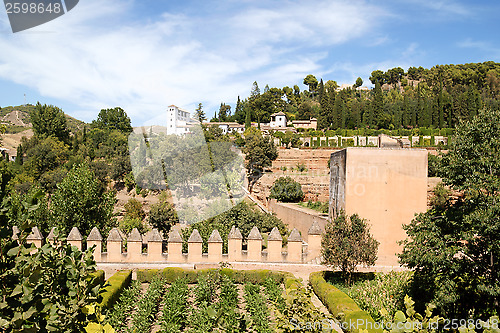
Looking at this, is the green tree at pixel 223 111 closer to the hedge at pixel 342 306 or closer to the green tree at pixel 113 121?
the green tree at pixel 113 121

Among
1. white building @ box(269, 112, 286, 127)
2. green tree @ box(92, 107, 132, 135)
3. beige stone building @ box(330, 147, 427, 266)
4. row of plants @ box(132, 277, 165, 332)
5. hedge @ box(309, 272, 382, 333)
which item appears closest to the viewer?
hedge @ box(309, 272, 382, 333)

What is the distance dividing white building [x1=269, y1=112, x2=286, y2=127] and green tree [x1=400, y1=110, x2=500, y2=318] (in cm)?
5671

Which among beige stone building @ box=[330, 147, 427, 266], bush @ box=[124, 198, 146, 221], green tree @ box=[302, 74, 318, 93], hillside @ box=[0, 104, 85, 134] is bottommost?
bush @ box=[124, 198, 146, 221]

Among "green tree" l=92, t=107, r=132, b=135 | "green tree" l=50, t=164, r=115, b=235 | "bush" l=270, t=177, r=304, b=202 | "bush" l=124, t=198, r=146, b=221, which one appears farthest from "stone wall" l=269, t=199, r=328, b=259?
"green tree" l=92, t=107, r=132, b=135

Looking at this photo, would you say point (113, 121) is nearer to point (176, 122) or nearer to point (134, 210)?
point (176, 122)

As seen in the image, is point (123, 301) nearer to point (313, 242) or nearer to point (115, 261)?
point (115, 261)

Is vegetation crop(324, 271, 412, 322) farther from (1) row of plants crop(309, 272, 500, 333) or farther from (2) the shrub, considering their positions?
(2) the shrub

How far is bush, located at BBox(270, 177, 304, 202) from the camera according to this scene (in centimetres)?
3228

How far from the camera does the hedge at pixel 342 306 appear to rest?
8.17 metres

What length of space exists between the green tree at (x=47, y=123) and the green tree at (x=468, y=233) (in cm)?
5431

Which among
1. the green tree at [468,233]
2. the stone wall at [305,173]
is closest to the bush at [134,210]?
the stone wall at [305,173]

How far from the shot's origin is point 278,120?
66.4 meters

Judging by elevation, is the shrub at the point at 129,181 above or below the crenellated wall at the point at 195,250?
above

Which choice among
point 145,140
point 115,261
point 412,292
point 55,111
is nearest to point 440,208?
point 412,292
